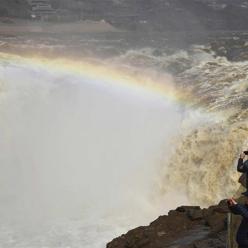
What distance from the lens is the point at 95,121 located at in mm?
18906

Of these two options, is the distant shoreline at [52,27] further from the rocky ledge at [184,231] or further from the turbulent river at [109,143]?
the rocky ledge at [184,231]

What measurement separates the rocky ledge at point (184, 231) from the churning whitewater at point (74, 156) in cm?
276

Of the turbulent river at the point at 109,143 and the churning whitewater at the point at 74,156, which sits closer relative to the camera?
the turbulent river at the point at 109,143

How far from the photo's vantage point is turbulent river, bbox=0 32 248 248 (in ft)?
47.4

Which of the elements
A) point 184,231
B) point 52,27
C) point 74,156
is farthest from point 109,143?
point 52,27

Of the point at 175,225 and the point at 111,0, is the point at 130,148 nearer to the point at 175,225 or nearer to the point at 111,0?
the point at 175,225

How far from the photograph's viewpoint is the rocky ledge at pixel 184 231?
9.81 metres

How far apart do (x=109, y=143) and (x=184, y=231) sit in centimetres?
798

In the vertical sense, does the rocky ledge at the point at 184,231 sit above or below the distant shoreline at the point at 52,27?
below

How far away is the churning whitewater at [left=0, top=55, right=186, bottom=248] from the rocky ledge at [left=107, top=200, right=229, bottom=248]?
276cm

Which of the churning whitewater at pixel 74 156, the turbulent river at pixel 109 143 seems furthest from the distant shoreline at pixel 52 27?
the churning whitewater at pixel 74 156

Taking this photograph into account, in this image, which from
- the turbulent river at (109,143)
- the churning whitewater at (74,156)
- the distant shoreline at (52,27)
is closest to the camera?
the turbulent river at (109,143)

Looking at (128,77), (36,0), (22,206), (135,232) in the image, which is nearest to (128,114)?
(128,77)

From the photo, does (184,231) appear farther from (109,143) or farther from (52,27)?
(52,27)
